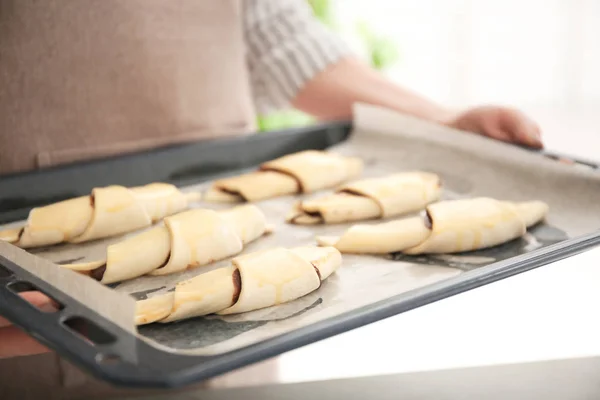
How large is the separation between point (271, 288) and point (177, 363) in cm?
21

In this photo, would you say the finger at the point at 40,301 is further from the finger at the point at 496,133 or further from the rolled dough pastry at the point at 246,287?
the finger at the point at 496,133

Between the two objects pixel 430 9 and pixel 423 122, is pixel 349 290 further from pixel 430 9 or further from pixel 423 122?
pixel 430 9

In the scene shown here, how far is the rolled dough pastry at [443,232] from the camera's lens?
865mm

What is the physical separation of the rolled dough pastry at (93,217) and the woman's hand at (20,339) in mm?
230

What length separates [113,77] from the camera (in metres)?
1.12

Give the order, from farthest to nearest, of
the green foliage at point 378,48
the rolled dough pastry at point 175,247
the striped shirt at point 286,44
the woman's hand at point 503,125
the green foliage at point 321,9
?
1. the green foliage at point 378,48
2. the green foliage at point 321,9
3. the striped shirt at point 286,44
4. the woman's hand at point 503,125
5. the rolled dough pastry at point 175,247

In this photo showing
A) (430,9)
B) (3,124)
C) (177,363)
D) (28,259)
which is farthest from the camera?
(430,9)

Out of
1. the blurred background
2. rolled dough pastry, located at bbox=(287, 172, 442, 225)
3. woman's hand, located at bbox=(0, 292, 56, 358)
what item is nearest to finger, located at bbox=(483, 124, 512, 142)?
rolled dough pastry, located at bbox=(287, 172, 442, 225)

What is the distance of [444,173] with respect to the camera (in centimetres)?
114

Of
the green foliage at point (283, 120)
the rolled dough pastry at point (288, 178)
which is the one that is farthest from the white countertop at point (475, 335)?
the green foliage at point (283, 120)

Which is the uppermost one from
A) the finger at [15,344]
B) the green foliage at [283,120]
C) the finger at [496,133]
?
the finger at [496,133]

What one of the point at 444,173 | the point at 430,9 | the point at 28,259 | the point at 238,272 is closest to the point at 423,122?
the point at 444,173

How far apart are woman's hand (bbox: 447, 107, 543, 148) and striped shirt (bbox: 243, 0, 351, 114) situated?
349 mm

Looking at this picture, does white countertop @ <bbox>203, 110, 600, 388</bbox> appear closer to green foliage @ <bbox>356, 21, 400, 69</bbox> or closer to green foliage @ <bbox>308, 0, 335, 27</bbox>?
green foliage @ <bbox>308, 0, 335, 27</bbox>
